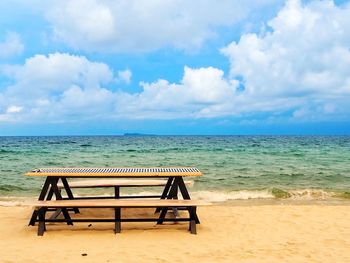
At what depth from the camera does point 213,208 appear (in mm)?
9156

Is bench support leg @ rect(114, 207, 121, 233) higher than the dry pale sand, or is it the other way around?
bench support leg @ rect(114, 207, 121, 233)

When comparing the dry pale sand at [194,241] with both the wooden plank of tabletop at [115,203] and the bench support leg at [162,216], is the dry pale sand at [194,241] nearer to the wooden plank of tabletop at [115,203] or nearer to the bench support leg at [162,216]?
the bench support leg at [162,216]

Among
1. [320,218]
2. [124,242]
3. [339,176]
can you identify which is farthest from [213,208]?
[339,176]

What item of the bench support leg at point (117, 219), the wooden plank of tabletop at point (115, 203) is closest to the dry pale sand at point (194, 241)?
the bench support leg at point (117, 219)

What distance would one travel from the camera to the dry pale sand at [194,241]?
5.31 m

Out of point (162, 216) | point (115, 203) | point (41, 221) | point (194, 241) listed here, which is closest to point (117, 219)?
point (115, 203)

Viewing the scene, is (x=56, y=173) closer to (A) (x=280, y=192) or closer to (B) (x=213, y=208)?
(B) (x=213, y=208)

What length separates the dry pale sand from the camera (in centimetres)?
531

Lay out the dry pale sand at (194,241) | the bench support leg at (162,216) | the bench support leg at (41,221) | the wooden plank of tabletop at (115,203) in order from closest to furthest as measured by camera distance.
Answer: the dry pale sand at (194,241), the wooden plank of tabletop at (115,203), the bench support leg at (41,221), the bench support leg at (162,216)

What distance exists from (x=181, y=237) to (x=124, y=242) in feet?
3.10

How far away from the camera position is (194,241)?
6.08 metres

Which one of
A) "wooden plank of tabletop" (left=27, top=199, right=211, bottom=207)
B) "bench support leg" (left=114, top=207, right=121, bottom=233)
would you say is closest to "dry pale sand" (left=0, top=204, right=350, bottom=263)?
"bench support leg" (left=114, top=207, right=121, bottom=233)

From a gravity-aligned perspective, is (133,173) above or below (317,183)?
above

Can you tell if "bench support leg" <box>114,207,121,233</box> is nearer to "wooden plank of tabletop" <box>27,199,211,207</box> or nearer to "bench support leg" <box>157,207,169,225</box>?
"wooden plank of tabletop" <box>27,199,211,207</box>
